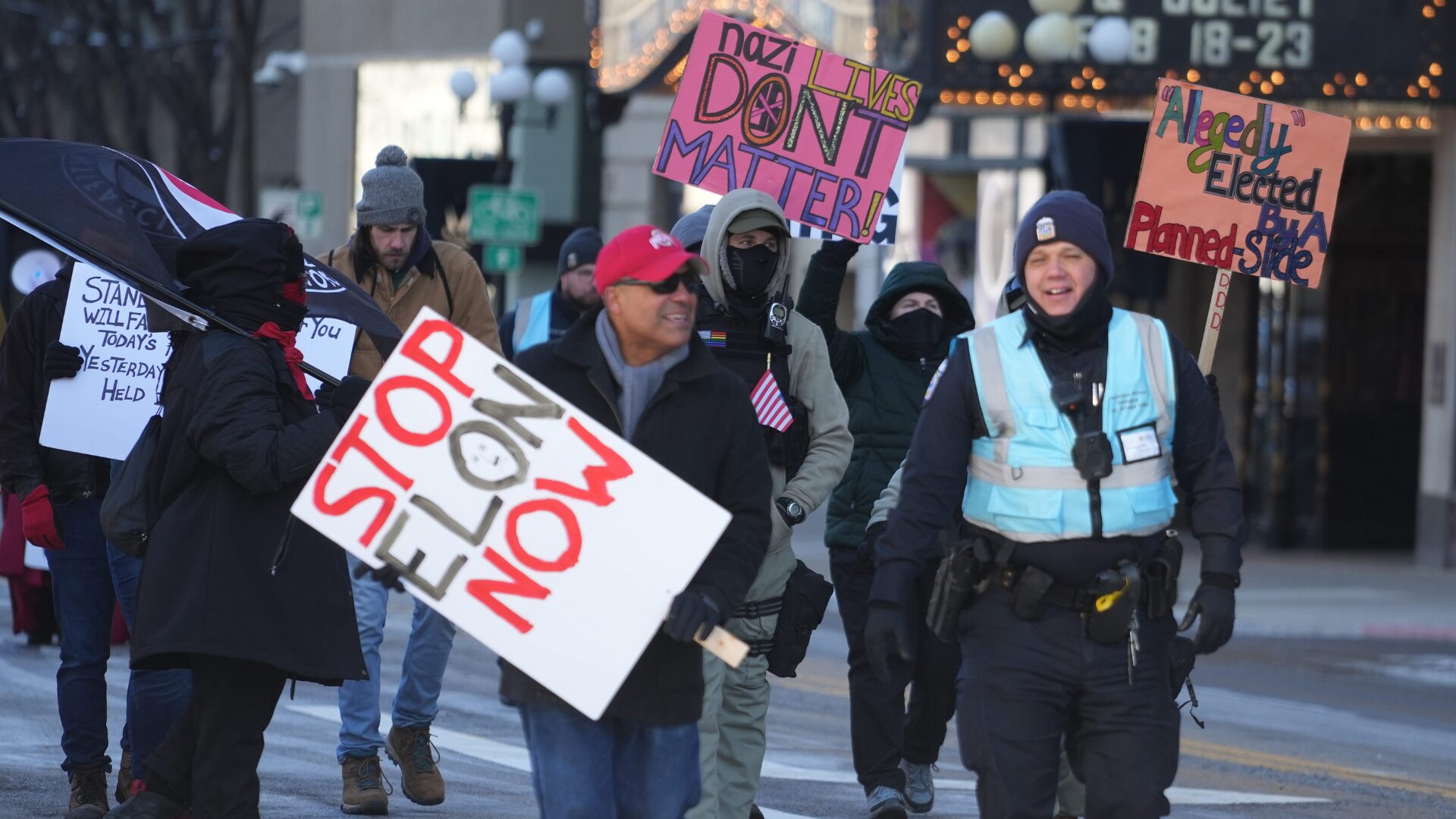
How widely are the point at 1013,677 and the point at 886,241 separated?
3.51 m

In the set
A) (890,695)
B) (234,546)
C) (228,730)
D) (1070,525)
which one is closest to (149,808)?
(228,730)

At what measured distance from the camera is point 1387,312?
21.0m

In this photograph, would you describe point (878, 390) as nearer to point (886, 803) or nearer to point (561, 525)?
point (886, 803)

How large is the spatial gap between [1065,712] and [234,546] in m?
2.10

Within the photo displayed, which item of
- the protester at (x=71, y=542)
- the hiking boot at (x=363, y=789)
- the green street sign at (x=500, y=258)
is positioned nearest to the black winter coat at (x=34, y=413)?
the protester at (x=71, y=542)

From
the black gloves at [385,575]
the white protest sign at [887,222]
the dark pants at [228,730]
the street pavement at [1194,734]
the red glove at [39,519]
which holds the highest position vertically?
the white protest sign at [887,222]

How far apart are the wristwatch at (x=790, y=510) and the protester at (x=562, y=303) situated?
172 inches

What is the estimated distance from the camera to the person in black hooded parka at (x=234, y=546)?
18.3ft

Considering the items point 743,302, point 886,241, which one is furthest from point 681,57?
point 743,302

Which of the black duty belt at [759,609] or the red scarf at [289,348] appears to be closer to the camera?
the red scarf at [289,348]

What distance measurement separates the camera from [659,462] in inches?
203

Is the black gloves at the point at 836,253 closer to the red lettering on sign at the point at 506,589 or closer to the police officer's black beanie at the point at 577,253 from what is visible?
the red lettering on sign at the point at 506,589

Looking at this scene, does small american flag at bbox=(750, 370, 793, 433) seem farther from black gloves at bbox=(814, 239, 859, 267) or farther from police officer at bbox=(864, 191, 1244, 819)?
police officer at bbox=(864, 191, 1244, 819)

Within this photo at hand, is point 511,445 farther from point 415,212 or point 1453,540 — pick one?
point 1453,540
